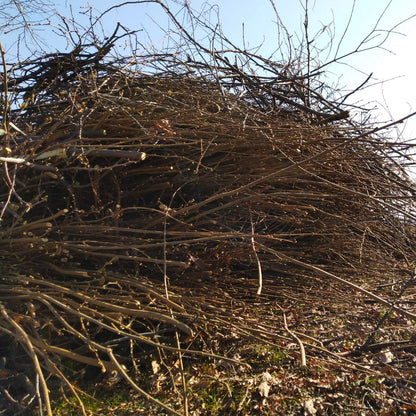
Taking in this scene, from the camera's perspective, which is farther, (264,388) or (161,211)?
(264,388)

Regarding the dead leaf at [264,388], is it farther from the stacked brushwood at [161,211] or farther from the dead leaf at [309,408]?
the stacked brushwood at [161,211]

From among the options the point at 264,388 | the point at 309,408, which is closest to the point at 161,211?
the point at 264,388

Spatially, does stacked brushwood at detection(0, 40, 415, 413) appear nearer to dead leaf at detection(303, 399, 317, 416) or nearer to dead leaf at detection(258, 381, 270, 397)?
dead leaf at detection(258, 381, 270, 397)

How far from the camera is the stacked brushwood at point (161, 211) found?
89.7 inches

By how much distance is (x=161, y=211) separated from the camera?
226 cm

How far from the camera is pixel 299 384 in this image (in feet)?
8.26

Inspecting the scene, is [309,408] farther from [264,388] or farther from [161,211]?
[161,211]

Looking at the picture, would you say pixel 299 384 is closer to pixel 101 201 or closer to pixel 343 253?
pixel 343 253

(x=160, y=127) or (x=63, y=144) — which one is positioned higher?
Answer: (x=160, y=127)

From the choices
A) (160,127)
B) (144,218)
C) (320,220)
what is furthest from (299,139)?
(144,218)

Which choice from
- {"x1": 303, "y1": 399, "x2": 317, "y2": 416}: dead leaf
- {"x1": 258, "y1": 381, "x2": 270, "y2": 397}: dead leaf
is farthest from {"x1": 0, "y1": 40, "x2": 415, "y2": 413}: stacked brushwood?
{"x1": 303, "y1": 399, "x2": 317, "y2": 416}: dead leaf

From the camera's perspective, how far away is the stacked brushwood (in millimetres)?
2277

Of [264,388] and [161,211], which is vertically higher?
[161,211]

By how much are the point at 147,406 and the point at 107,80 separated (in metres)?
2.26
